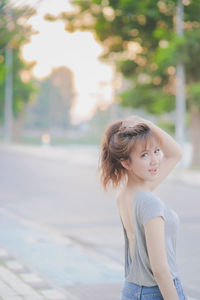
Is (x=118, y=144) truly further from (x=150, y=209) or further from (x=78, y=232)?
(x=78, y=232)

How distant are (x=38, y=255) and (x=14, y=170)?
15388mm

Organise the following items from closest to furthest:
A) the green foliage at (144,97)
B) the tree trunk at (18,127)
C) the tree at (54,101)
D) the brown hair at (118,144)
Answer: the brown hair at (118,144) → the green foliage at (144,97) → the tree trunk at (18,127) → the tree at (54,101)

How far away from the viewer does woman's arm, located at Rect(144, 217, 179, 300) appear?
2.32 metres

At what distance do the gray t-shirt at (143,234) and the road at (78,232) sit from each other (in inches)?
52.4

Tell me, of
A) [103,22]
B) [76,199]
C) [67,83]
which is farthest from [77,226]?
[67,83]

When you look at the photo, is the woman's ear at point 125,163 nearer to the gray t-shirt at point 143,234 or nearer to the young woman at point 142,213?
the young woman at point 142,213

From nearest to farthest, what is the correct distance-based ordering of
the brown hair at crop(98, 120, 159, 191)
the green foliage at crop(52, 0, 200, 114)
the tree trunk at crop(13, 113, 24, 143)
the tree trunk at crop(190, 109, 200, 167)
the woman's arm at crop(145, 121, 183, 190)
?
1. the brown hair at crop(98, 120, 159, 191)
2. the woman's arm at crop(145, 121, 183, 190)
3. the green foliage at crop(52, 0, 200, 114)
4. the tree trunk at crop(190, 109, 200, 167)
5. the tree trunk at crop(13, 113, 24, 143)

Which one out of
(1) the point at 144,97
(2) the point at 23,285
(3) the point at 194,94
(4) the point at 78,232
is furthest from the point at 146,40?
(2) the point at 23,285

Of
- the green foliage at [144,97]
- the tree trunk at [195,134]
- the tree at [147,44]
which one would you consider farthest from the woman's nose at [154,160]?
the tree trunk at [195,134]

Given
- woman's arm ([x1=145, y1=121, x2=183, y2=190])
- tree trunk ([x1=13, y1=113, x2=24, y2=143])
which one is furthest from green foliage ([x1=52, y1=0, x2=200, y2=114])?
tree trunk ([x1=13, y1=113, x2=24, y2=143])

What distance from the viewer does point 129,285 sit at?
2.53m

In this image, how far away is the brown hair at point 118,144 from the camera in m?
2.44

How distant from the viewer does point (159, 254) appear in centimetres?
232

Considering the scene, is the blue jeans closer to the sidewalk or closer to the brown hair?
the brown hair
